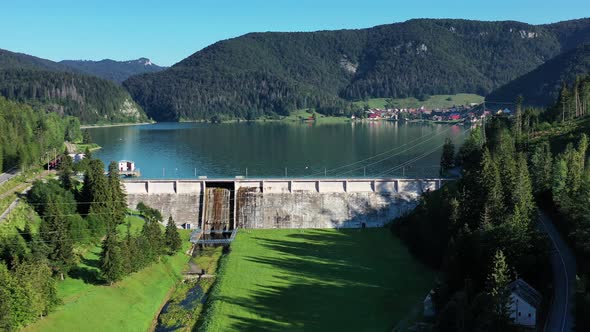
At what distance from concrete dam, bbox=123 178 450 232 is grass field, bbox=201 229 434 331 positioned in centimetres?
534

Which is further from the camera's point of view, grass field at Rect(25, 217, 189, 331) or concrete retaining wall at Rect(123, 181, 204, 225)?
concrete retaining wall at Rect(123, 181, 204, 225)

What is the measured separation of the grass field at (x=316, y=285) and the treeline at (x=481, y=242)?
3.24m

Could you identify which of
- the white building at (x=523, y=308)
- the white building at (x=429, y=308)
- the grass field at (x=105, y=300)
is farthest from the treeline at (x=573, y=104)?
the grass field at (x=105, y=300)

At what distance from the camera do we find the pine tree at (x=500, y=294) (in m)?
26.8

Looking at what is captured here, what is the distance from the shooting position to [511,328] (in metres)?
28.4

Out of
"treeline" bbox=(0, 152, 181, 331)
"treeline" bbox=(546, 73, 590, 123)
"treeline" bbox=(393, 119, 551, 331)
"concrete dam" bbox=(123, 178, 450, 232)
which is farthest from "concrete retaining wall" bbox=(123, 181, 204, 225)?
"treeline" bbox=(546, 73, 590, 123)

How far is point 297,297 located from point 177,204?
96.8ft

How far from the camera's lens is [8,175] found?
62.2 metres

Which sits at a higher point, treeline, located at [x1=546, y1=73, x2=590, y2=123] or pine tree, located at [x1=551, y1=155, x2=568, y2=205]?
treeline, located at [x1=546, y1=73, x2=590, y2=123]

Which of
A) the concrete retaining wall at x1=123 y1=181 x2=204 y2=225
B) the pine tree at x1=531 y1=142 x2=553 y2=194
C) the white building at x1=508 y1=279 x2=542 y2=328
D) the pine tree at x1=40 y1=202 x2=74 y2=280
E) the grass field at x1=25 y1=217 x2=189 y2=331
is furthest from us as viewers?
the concrete retaining wall at x1=123 y1=181 x2=204 y2=225

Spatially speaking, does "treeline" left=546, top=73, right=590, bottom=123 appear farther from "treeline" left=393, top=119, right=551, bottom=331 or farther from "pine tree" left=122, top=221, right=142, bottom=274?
"pine tree" left=122, top=221, right=142, bottom=274

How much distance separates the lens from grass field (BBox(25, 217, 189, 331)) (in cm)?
3516

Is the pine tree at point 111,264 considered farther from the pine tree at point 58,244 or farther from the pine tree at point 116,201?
the pine tree at point 116,201

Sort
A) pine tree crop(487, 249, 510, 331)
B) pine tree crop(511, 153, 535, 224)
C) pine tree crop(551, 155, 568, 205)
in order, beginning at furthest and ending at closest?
1. pine tree crop(551, 155, 568, 205)
2. pine tree crop(511, 153, 535, 224)
3. pine tree crop(487, 249, 510, 331)
